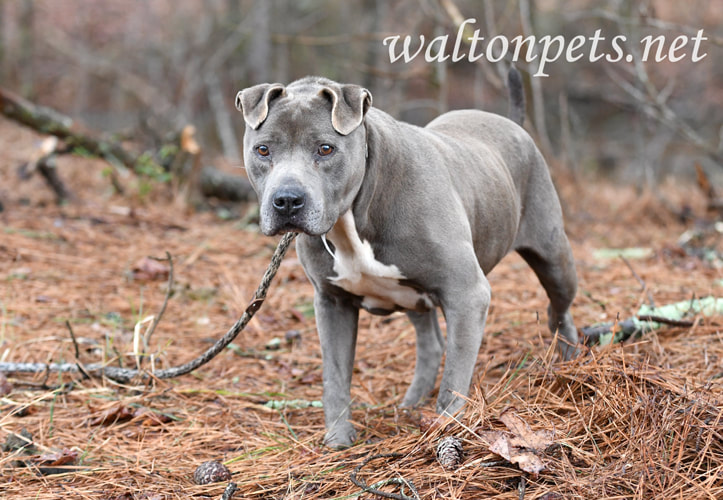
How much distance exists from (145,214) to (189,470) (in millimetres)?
5438

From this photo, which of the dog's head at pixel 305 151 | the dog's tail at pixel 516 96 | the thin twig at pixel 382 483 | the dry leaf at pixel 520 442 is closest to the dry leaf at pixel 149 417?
the thin twig at pixel 382 483

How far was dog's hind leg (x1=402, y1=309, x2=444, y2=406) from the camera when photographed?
420cm

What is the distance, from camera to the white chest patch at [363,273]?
3311mm

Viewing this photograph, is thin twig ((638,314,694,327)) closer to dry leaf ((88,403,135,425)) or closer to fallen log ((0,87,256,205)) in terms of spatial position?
dry leaf ((88,403,135,425))

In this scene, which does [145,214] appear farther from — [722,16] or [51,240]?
[722,16]

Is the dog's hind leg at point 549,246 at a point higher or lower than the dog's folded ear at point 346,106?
lower

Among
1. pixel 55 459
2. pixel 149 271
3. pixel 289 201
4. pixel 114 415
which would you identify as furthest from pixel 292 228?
pixel 149 271

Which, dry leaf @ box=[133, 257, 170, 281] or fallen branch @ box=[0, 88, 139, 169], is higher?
fallen branch @ box=[0, 88, 139, 169]

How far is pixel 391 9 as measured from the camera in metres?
15.3

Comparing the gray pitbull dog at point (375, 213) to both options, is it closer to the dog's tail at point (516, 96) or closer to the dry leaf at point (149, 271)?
the dog's tail at point (516, 96)

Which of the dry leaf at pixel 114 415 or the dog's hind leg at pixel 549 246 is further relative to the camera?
the dog's hind leg at pixel 549 246

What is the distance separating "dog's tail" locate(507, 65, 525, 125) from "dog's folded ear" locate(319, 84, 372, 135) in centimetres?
207

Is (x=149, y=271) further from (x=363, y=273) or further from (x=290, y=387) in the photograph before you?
(x=363, y=273)

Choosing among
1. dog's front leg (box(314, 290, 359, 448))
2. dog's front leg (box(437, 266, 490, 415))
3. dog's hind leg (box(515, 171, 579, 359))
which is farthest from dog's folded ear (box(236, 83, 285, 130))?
dog's hind leg (box(515, 171, 579, 359))
